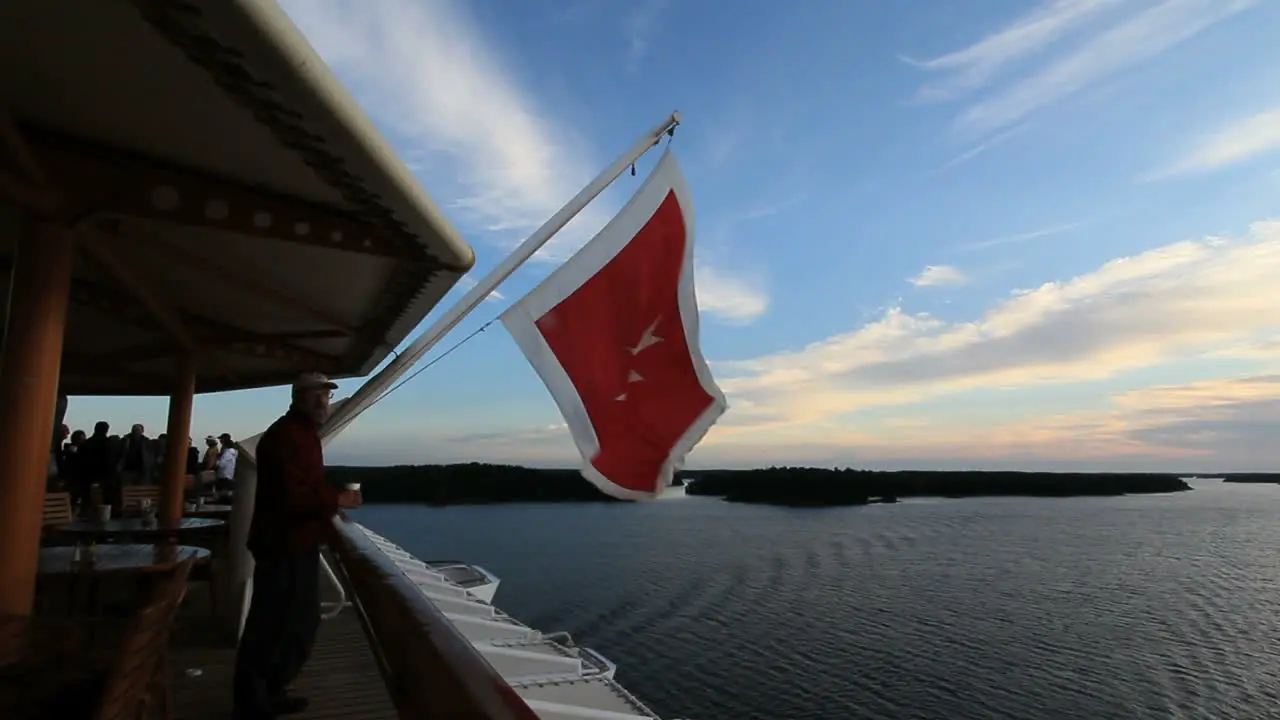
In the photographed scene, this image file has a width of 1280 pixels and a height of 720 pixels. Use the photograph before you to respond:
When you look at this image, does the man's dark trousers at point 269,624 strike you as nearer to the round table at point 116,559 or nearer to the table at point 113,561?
the table at point 113,561

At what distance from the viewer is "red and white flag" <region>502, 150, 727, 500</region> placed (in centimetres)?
539

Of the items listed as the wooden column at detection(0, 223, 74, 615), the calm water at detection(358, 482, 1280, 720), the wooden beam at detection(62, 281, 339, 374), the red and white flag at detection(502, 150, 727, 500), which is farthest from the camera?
the calm water at detection(358, 482, 1280, 720)

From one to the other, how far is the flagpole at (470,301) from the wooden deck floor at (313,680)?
1.62 meters

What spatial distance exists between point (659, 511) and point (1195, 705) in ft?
288

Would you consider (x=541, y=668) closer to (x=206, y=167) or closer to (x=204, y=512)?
(x=204, y=512)

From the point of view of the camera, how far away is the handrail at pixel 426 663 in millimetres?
1225

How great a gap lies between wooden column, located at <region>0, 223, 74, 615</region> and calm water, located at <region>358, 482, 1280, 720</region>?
Result: 21344 mm

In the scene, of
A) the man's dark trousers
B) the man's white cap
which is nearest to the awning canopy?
the man's white cap

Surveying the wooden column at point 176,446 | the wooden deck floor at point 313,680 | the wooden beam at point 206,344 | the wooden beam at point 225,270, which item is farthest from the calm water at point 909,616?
the wooden beam at point 225,270

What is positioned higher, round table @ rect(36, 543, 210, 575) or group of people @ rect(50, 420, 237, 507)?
group of people @ rect(50, 420, 237, 507)

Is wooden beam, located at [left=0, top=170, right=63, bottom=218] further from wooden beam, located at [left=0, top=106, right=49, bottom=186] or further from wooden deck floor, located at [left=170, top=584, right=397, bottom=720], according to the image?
wooden deck floor, located at [left=170, top=584, right=397, bottom=720]

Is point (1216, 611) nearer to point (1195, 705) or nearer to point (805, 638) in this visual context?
point (1195, 705)

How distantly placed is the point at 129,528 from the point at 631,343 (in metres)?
4.66

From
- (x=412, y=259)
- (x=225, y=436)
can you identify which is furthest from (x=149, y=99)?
(x=225, y=436)
